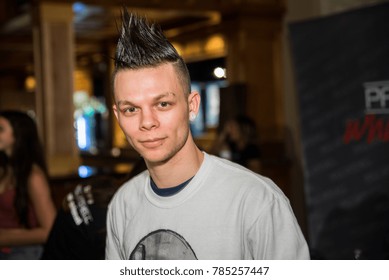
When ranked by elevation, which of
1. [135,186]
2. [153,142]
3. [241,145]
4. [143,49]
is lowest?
[241,145]

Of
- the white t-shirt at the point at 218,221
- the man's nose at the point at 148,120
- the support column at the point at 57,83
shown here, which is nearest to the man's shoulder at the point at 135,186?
the white t-shirt at the point at 218,221

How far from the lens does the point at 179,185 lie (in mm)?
1101

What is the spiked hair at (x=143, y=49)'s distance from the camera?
1048 millimetres

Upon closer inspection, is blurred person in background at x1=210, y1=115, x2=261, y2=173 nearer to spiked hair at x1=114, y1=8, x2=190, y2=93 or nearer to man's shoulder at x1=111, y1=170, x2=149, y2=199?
man's shoulder at x1=111, y1=170, x2=149, y2=199

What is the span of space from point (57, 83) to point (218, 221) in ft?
19.9

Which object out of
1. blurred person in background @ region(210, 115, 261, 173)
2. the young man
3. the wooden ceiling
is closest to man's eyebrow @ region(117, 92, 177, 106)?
the young man

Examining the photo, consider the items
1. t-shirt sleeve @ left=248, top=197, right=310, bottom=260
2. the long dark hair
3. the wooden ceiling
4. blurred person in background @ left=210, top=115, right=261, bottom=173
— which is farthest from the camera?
the wooden ceiling

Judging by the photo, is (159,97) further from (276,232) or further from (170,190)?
(276,232)

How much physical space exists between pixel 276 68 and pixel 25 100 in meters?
5.54

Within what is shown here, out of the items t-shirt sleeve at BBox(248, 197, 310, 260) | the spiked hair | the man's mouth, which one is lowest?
t-shirt sleeve at BBox(248, 197, 310, 260)

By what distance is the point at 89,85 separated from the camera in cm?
1566

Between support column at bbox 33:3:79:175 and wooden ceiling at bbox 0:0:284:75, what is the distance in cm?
24

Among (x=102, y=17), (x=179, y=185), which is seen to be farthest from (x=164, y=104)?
(x=102, y=17)

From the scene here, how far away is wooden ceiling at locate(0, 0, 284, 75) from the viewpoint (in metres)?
6.91
